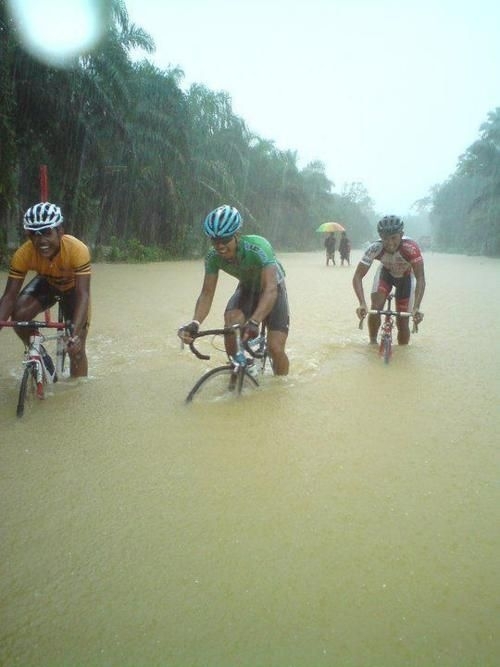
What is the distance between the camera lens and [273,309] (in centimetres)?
454

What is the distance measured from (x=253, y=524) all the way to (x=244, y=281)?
2.56 meters

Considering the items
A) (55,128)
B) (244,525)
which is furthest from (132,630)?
(55,128)

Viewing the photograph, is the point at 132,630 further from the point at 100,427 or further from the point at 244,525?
the point at 100,427

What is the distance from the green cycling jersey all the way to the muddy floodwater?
1.17 metres

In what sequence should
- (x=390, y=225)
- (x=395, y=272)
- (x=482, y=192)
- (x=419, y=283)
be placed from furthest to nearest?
(x=482, y=192)
(x=395, y=272)
(x=419, y=283)
(x=390, y=225)

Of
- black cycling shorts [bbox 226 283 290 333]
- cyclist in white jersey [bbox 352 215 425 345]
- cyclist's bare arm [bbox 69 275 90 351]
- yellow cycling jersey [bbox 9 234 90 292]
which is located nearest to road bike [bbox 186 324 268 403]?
black cycling shorts [bbox 226 283 290 333]

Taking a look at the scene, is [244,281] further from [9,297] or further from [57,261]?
[9,297]

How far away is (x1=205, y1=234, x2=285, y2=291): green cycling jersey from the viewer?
164 inches

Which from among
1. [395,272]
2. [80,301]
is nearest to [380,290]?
[395,272]

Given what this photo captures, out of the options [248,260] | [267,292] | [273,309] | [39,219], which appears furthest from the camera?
[273,309]

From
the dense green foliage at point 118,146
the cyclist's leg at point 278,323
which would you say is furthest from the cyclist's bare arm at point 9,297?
the dense green foliage at point 118,146

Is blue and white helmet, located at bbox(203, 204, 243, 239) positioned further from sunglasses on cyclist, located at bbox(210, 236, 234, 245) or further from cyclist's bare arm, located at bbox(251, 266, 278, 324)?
cyclist's bare arm, located at bbox(251, 266, 278, 324)

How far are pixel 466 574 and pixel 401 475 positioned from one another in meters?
0.88

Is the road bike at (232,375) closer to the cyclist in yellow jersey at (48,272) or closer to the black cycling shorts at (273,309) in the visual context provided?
the black cycling shorts at (273,309)
